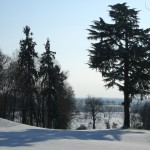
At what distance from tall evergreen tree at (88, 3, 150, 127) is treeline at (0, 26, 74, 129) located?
53.7 feet

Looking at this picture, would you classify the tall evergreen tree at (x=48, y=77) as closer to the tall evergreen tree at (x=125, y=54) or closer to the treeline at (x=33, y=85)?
the treeline at (x=33, y=85)

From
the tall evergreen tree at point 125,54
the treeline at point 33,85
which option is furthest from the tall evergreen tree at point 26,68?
the tall evergreen tree at point 125,54

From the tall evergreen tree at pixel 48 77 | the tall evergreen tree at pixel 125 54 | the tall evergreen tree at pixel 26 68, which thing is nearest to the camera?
the tall evergreen tree at pixel 125 54

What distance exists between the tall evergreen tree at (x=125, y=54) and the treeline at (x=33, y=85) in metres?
16.4

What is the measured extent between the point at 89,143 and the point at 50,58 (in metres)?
37.4

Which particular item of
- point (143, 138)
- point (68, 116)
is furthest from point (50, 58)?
point (143, 138)

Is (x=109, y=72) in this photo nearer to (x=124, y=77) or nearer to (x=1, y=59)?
(x=124, y=77)

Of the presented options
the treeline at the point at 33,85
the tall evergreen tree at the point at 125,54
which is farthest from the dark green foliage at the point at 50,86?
the tall evergreen tree at the point at 125,54

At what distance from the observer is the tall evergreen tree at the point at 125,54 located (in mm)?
32750

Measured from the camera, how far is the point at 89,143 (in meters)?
16.2

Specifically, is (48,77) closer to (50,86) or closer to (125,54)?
(50,86)

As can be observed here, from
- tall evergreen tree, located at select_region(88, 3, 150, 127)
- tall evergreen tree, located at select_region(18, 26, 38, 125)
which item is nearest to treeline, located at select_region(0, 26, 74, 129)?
tall evergreen tree, located at select_region(18, 26, 38, 125)

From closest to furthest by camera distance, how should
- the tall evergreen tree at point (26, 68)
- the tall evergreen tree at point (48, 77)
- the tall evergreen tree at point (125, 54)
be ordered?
the tall evergreen tree at point (125, 54) → the tall evergreen tree at point (26, 68) → the tall evergreen tree at point (48, 77)

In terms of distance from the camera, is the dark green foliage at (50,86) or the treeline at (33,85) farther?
the dark green foliage at (50,86)
